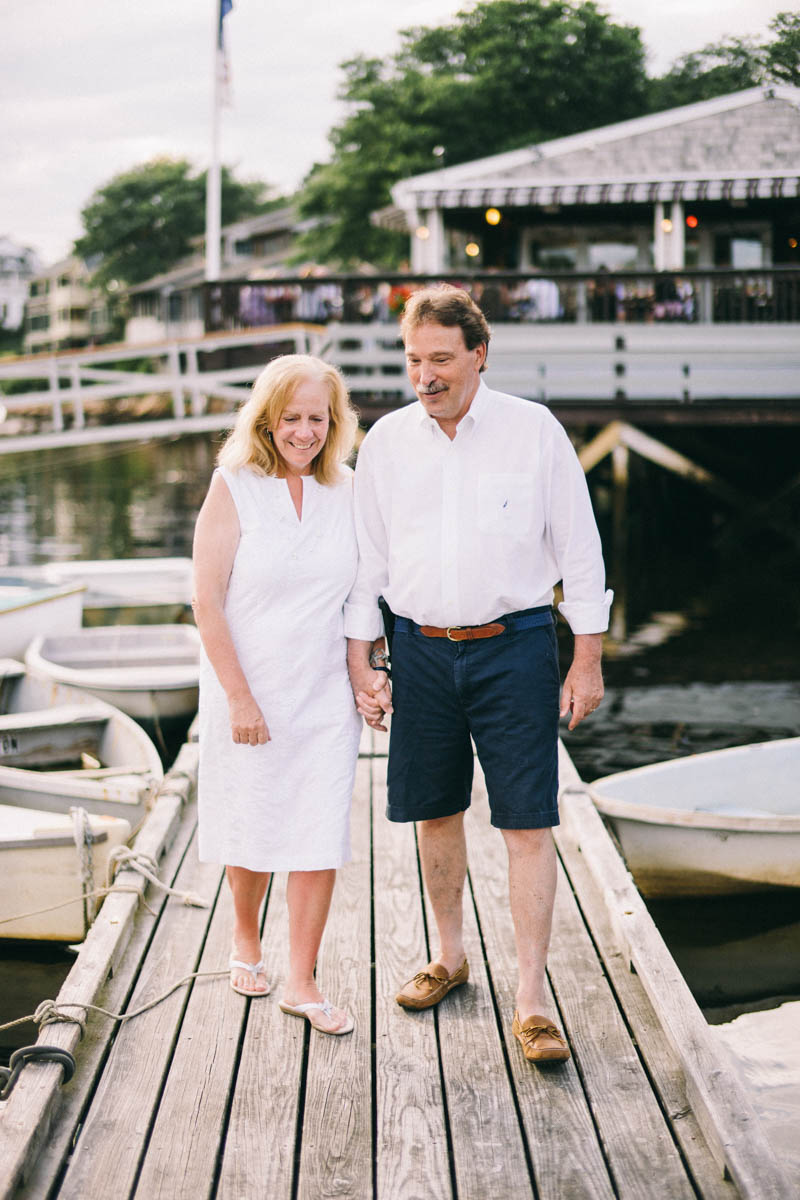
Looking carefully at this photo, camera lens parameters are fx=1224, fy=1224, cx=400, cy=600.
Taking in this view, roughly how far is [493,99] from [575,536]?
33.7 m

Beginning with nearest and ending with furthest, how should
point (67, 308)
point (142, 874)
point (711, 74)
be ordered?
point (142, 874)
point (711, 74)
point (67, 308)

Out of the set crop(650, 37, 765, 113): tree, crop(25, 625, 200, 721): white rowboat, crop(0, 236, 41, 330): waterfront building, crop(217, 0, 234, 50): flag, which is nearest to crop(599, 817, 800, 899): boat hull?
crop(25, 625, 200, 721): white rowboat

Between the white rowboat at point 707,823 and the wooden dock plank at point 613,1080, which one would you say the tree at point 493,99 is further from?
the wooden dock plank at point 613,1080

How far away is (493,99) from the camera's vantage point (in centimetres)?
3362

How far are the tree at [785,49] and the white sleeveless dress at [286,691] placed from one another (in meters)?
3.56

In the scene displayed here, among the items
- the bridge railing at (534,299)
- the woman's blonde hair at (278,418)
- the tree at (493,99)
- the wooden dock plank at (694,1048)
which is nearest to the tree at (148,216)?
the tree at (493,99)

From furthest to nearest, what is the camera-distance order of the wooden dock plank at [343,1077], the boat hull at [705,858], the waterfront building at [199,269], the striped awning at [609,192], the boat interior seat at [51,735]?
the waterfront building at [199,269] → the striped awning at [609,192] → the boat interior seat at [51,735] → the boat hull at [705,858] → the wooden dock plank at [343,1077]

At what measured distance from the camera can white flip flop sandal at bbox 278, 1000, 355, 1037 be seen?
118 inches

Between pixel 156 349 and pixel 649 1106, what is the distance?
12.2 metres

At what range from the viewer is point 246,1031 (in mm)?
3031

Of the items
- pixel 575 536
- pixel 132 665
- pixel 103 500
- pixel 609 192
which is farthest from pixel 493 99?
pixel 575 536

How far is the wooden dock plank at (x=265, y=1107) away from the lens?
243 cm

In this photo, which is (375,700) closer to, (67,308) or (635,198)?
(635,198)

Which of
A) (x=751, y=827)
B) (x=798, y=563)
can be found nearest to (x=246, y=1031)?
(x=751, y=827)
